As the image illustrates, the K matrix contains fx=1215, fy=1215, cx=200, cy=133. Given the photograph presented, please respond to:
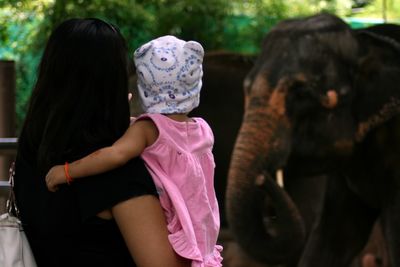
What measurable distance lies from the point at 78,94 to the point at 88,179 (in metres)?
0.20

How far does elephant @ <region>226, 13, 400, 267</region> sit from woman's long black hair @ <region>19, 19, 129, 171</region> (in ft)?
12.0

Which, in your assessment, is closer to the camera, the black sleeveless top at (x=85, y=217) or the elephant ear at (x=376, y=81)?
the black sleeveless top at (x=85, y=217)

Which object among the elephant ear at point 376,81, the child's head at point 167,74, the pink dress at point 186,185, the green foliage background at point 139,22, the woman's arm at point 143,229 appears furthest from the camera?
the green foliage background at point 139,22

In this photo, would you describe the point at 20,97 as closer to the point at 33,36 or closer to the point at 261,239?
the point at 33,36

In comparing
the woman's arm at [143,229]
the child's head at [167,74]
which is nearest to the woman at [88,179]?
the woman's arm at [143,229]

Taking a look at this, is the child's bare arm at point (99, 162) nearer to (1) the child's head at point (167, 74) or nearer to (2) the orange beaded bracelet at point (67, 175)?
(2) the orange beaded bracelet at point (67, 175)

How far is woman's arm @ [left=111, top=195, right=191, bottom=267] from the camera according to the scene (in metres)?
2.64

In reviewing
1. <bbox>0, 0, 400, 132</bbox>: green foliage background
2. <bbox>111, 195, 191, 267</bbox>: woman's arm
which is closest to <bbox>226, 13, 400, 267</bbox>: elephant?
<bbox>111, 195, 191, 267</bbox>: woman's arm

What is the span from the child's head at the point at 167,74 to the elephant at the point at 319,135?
348 centimetres

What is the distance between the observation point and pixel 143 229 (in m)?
2.64

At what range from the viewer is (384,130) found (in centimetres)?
665

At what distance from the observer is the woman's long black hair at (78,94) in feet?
8.93

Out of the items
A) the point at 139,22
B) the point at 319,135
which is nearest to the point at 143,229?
the point at 319,135

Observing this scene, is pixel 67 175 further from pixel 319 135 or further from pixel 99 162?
pixel 319 135
